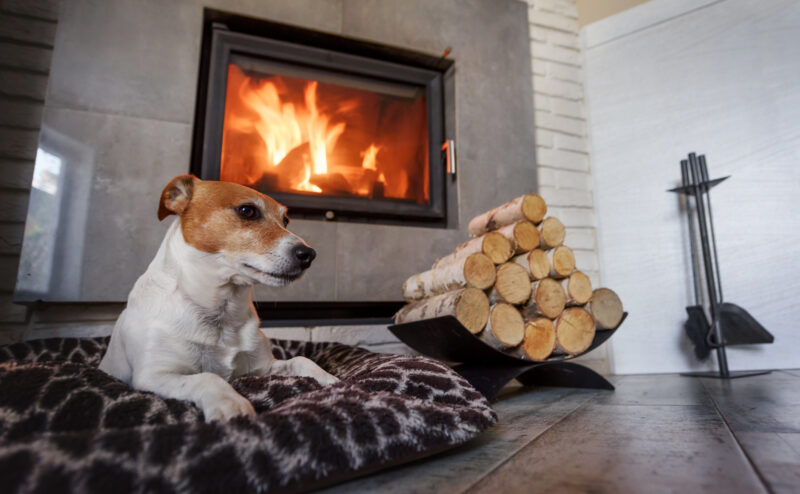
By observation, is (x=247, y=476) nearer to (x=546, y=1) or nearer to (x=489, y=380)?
(x=489, y=380)

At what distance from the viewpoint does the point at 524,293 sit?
1.68 meters

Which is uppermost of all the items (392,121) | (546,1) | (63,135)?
(546,1)

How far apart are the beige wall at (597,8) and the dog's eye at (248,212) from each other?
9.35 feet

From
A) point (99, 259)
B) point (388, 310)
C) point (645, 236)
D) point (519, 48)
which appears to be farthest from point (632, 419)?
point (519, 48)

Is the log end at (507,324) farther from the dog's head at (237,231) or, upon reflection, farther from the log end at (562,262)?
the dog's head at (237,231)

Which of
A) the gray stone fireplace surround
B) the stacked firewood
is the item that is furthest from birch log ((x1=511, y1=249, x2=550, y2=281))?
the gray stone fireplace surround

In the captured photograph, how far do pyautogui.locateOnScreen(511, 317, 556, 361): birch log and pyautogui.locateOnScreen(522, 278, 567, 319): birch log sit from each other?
3 cm

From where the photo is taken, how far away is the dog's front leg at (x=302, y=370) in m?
1.20

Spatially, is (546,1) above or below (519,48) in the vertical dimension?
above

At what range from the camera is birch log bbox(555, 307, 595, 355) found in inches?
66.0

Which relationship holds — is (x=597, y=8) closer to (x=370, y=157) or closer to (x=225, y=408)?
(x=370, y=157)

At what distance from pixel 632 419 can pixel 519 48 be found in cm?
231

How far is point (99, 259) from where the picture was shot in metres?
1.79

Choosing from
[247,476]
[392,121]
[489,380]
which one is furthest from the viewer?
[392,121]
